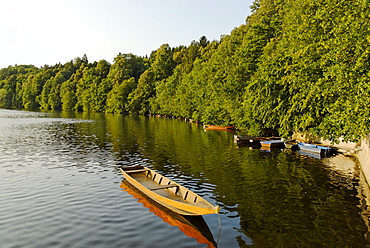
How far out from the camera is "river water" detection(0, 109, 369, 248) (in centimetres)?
1352

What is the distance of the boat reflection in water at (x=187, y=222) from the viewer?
13.5 metres

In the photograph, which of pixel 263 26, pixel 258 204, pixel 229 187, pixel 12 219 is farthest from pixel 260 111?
pixel 12 219

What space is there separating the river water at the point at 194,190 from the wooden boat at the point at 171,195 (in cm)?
71

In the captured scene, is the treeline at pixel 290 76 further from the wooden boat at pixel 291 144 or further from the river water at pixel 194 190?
the river water at pixel 194 190

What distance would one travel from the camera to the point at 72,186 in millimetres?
21641

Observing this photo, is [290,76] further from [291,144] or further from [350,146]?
[350,146]

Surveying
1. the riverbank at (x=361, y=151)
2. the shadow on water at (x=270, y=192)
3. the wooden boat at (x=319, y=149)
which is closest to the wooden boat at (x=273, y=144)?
the shadow on water at (x=270, y=192)

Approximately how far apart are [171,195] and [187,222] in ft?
10.1

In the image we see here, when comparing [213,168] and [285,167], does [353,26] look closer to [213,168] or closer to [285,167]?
[285,167]

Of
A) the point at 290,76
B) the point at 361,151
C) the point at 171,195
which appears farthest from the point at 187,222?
the point at 290,76

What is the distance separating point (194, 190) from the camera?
20516mm

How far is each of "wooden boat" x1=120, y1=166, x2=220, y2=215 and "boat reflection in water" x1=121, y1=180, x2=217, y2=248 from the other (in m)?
0.47

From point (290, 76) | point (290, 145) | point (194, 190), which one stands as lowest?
point (194, 190)

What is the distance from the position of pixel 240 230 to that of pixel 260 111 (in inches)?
1182
